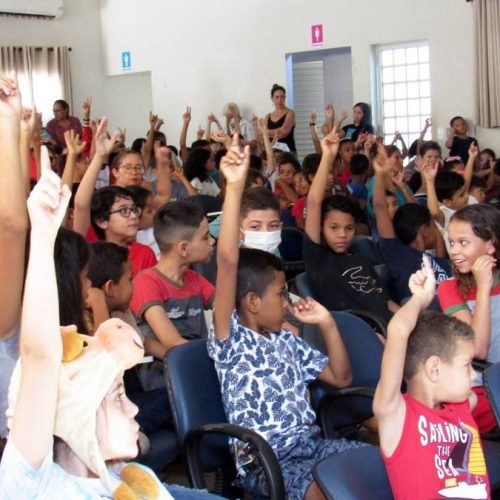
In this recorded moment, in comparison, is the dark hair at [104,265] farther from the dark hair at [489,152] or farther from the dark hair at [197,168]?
the dark hair at [489,152]

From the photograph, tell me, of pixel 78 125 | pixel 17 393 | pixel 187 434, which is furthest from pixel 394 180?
pixel 78 125

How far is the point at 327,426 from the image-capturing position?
298 cm

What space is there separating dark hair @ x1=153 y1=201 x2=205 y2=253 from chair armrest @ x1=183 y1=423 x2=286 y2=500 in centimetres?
105

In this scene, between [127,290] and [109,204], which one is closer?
[127,290]

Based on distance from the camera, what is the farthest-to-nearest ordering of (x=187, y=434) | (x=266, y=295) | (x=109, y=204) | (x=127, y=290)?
(x=109, y=204), (x=127, y=290), (x=266, y=295), (x=187, y=434)

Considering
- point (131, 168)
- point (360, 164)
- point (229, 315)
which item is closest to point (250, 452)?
point (229, 315)

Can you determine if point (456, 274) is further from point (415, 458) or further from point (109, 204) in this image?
point (109, 204)

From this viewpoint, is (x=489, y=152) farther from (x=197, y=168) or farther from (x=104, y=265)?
(x=104, y=265)

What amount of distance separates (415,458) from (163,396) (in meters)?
1.09

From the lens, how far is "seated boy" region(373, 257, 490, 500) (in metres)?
2.15

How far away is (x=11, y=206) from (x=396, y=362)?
979 mm

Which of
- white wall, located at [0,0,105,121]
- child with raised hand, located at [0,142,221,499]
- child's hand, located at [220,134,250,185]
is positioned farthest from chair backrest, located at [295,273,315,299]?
white wall, located at [0,0,105,121]

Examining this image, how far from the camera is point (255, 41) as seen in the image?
11.5m

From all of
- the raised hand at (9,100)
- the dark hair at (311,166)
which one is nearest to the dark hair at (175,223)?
the raised hand at (9,100)
